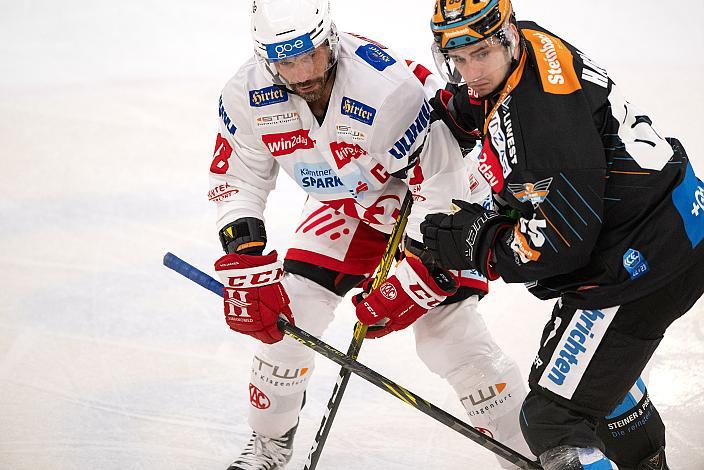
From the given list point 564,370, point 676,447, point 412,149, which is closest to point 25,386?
point 412,149

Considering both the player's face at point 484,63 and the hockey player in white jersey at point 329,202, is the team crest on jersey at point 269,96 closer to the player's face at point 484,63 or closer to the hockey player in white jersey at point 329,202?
the hockey player in white jersey at point 329,202

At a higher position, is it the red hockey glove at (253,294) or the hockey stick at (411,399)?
the red hockey glove at (253,294)

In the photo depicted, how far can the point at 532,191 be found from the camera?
1.81 meters

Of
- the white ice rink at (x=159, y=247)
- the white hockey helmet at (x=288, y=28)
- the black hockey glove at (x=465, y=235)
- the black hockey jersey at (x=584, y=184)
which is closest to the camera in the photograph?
the black hockey jersey at (x=584, y=184)

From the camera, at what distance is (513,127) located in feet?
6.02

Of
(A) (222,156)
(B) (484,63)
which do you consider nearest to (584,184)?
(B) (484,63)

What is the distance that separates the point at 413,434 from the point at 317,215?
81 cm

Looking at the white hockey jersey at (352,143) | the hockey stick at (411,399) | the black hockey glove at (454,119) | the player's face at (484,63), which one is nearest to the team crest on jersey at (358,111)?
the white hockey jersey at (352,143)

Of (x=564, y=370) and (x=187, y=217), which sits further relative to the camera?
(x=187, y=217)

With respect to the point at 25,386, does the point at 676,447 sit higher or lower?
higher

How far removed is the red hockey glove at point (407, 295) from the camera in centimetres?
231

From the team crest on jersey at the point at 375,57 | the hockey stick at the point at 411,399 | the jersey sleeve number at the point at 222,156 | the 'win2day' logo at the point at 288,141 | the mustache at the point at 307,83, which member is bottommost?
the hockey stick at the point at 411,399

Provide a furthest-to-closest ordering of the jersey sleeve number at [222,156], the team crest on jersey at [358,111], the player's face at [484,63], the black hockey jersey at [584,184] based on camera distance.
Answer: the jersey sleeve number at [222,156], the team crest on jersey at [358,111], the player's face at [484,63], the black hockey jersey at [584,184]

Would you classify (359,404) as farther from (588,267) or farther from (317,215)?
(588,267)
